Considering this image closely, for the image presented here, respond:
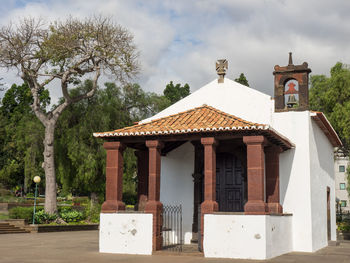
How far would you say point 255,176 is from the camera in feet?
36.8

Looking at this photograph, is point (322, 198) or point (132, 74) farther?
point (132, 74)

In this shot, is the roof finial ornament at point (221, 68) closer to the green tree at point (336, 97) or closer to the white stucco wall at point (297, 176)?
the white stucco wall at point (297, 176)

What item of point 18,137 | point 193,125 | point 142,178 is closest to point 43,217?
point 18,137

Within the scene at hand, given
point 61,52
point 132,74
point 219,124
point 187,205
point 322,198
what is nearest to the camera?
point 219,124

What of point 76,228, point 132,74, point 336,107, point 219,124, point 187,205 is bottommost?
point 76,228

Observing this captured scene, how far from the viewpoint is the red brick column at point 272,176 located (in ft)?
43.4

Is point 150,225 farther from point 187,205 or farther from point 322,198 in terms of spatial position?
point 322,198

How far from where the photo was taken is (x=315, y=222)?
14039mm

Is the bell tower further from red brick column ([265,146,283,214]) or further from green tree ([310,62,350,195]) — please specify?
green tree ([310,62,350,195])

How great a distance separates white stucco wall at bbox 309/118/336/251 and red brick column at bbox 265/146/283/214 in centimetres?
142

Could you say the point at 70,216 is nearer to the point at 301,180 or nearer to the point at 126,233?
the point at 126,233

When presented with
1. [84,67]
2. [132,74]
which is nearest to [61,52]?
[84,67]

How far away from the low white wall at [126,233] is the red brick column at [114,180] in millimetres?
296

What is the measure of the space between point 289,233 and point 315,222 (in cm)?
133
